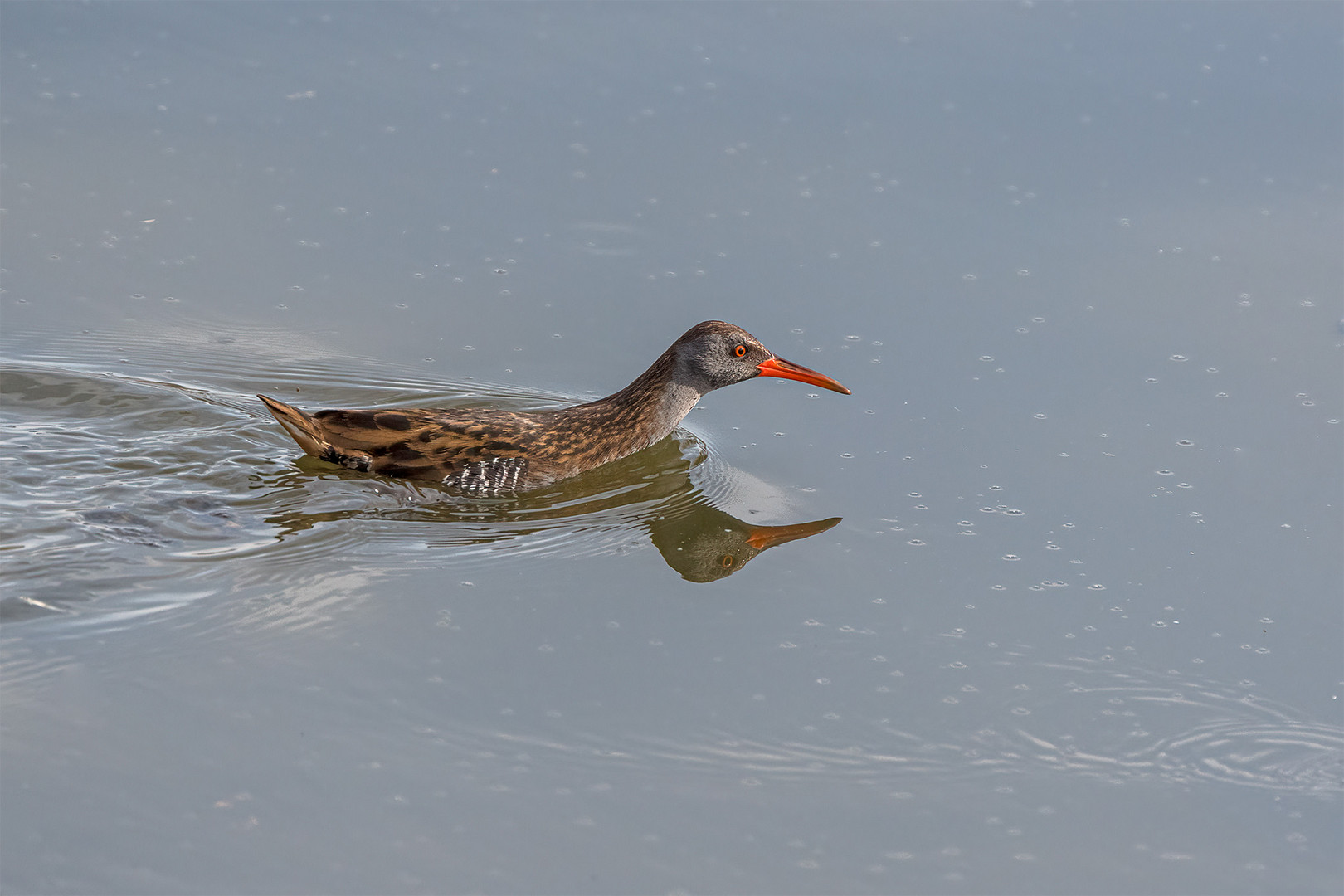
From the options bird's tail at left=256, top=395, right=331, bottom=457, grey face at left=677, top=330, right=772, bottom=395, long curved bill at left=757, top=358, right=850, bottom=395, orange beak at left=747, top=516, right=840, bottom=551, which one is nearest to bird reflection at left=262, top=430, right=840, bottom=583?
orange beak at left=747, top=516, right=840, bottom=551

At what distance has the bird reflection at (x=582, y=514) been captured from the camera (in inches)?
292

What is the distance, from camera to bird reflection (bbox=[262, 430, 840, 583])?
7.41 metres

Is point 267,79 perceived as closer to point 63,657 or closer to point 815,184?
point 815,184

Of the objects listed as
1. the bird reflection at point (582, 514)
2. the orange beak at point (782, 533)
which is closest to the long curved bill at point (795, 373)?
the bird reflection at point (582, 514)

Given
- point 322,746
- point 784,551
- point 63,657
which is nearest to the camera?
point 322,746

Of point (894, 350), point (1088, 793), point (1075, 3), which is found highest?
point (1075, 3)

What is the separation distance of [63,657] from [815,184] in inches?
229

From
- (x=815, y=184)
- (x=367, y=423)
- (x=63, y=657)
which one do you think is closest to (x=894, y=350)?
(x=815, y=184)

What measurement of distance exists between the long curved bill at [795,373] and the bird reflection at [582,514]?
609 mm

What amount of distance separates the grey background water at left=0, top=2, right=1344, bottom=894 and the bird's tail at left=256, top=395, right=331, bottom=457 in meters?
0.22

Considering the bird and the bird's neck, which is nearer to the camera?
the bird

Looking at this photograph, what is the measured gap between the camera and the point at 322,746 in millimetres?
5633

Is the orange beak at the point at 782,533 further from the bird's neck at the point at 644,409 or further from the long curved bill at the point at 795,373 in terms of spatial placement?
the bird's neck at the point at 644,409

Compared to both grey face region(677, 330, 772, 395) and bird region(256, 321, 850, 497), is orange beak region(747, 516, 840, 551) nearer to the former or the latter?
bird region(256, 321, 850, 497)
